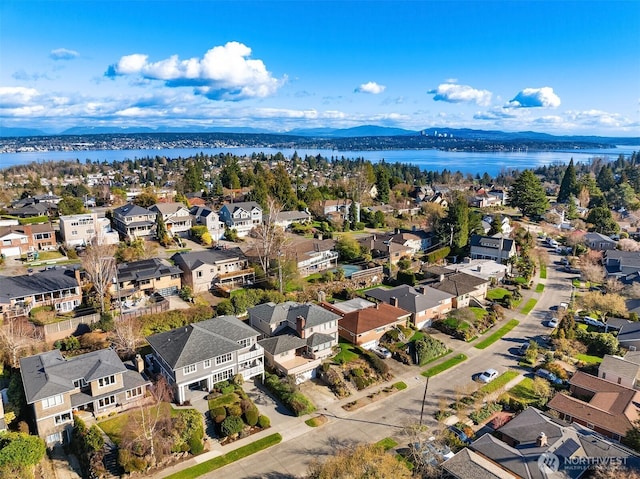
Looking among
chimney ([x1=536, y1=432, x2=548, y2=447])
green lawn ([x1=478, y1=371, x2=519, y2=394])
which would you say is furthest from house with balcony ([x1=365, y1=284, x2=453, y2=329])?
chimney ([x1=536, y1=432, x2=548, y2=447])

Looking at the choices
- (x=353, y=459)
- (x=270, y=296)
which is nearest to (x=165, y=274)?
(x=270, y=296)

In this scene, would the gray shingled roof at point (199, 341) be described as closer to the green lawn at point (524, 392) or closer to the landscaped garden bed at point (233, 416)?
the landscaped garden bed at point (233, 416)

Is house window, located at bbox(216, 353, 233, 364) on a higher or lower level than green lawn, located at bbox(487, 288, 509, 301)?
higher

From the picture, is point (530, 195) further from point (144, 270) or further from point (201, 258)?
point (144, 270)

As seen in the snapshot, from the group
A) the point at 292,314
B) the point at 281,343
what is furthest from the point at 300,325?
the point at 292,314

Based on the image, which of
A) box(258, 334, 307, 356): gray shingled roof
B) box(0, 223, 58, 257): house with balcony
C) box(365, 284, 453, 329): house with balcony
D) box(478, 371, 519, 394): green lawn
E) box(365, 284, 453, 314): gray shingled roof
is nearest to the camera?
box(478, 371, 519, 394): green lawn

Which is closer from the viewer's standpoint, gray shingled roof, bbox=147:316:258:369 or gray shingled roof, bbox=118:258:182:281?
gray shingled roof, bbox=147:316:258:369

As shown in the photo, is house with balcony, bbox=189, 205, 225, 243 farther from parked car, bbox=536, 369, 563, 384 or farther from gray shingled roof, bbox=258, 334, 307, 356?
parked car, bbox=536, 369, 563, 384

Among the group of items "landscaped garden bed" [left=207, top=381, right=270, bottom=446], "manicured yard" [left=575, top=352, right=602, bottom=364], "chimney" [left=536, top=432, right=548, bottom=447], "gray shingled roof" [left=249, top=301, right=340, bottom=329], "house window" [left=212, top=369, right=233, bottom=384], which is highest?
"gray shingled roof" [left=249, top=301, right=340, bottom=329]
